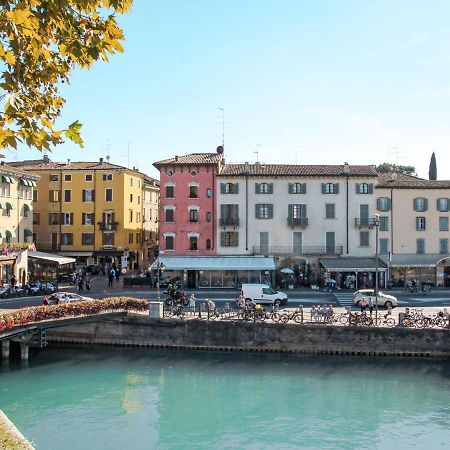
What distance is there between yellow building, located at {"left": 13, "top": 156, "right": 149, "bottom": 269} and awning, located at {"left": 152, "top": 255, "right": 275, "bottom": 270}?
41.3 feet

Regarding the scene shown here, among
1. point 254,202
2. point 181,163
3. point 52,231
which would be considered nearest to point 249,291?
point 254,202

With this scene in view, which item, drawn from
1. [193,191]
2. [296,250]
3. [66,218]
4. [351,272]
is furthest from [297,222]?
[66,218]

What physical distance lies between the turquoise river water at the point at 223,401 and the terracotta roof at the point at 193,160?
70.5ft

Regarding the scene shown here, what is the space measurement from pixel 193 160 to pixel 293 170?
905cm

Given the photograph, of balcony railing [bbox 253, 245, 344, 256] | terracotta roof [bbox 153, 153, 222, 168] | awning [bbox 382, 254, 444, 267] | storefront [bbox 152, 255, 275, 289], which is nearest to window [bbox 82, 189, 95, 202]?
terracotta roof [bbox 153, 153, 222, 168]

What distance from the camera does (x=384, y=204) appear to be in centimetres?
5166

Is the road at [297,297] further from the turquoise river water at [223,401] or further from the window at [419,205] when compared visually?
the turquoise river water at [223,401]

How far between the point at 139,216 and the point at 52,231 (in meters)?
10.2

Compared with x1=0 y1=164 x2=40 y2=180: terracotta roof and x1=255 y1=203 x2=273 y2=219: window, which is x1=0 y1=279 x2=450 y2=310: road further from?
x1=0 y1=164 x2=40 y2=180: terracotta roof

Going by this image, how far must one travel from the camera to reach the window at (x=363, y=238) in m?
51.4

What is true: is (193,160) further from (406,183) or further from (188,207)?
(406,183)

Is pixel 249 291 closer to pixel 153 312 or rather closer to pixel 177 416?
pixel 153 312

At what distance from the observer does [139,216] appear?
67625 millimetres

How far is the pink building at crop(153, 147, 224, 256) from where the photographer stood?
2028 inches
